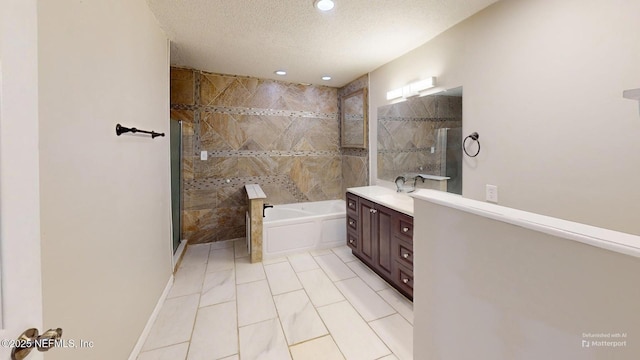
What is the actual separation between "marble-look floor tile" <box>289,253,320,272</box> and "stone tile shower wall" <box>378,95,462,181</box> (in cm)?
144

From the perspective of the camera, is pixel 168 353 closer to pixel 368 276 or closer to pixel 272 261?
pixel 272 261

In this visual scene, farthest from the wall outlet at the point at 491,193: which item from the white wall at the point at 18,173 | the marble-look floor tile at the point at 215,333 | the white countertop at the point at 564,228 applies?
the white wall at the point at 18,173

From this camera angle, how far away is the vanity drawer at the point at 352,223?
3184 mm

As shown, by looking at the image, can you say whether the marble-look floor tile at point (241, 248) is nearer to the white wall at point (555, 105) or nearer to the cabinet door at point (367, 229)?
the cabinet door at point (367, 229)

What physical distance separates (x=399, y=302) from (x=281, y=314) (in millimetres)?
1046

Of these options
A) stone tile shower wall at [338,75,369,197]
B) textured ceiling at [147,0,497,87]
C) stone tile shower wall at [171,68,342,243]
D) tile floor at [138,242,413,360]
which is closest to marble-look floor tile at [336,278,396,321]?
tile floor at [138,242,413,360]

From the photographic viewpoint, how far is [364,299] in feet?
7.73

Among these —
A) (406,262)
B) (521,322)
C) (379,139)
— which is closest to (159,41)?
(379,139)

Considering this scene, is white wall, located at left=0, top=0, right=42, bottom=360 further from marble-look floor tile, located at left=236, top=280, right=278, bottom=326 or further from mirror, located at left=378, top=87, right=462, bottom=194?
mirror, located at left=378, top=87, right=462, bottom=194

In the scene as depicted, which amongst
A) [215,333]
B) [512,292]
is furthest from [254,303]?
[512,292]

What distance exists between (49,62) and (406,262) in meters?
2.47

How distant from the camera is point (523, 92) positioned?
178 cm

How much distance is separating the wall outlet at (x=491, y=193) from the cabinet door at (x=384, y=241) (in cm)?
77

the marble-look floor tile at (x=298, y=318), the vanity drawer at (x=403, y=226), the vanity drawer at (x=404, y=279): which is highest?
the vanity drawer at (x=403, y=226)
